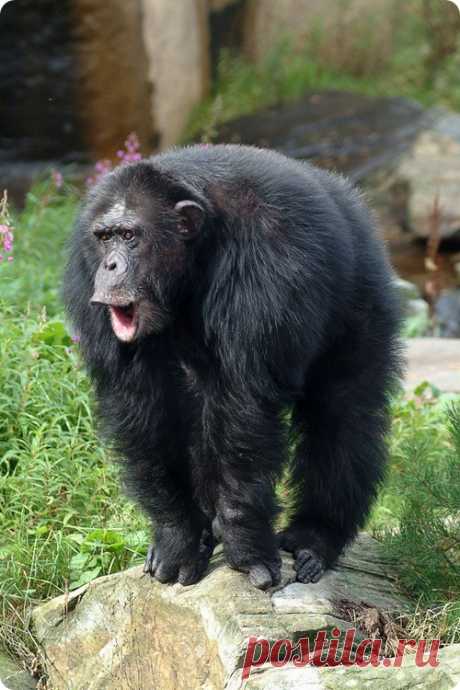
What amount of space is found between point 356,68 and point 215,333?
44.0 ft

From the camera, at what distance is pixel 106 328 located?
4645 millimetres

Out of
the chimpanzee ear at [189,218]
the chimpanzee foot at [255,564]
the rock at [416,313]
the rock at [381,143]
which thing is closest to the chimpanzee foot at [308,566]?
the chimpanzee foot at [255,564]

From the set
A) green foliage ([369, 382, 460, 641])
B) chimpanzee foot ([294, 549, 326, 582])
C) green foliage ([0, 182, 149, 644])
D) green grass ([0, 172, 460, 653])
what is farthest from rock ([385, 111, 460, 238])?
chimpanzee foot ([294, 549, 326, 582])

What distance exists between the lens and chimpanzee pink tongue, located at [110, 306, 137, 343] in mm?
4401

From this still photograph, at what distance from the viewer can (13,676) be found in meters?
5.09

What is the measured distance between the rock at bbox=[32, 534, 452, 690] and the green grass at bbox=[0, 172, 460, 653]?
23 cm

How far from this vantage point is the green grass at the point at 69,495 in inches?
205

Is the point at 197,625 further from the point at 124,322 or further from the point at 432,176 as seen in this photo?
the point at 432,176

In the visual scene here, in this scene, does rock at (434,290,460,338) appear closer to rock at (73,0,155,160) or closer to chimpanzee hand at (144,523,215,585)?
rock at (73,0,155,160)

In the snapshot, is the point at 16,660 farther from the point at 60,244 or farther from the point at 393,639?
the point at 60,244

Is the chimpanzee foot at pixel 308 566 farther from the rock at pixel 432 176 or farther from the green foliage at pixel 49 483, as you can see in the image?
the rock at pixel 432 176

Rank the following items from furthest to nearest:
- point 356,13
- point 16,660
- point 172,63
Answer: point 356,13 → point 172,63 → point 16,660

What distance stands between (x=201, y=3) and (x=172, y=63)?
150 cm

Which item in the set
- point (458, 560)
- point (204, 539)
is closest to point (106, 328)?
point (204, 539)
